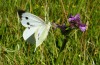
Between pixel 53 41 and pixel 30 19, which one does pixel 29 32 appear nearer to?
pixel 30 19

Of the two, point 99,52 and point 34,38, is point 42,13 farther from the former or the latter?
point 34,38

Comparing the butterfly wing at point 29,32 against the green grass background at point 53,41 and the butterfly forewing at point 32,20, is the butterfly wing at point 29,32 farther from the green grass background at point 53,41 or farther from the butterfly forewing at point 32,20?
the green grass background at point 53,41

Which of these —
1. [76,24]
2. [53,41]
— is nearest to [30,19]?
[76,24]

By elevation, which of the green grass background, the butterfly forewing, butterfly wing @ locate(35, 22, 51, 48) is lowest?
the green grass background

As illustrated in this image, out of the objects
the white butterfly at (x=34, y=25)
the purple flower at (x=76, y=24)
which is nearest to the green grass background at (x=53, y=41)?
the purple flower at (x=76, y=24)

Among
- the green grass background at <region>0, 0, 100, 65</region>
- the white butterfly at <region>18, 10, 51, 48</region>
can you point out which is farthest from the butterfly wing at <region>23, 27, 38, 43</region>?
the green grass background at <region>0, 0, 100, 65</region>

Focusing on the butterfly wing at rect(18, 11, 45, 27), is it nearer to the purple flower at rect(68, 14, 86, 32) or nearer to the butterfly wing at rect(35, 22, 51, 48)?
the butterfly wing at rect(35, 22, 51, 48)
